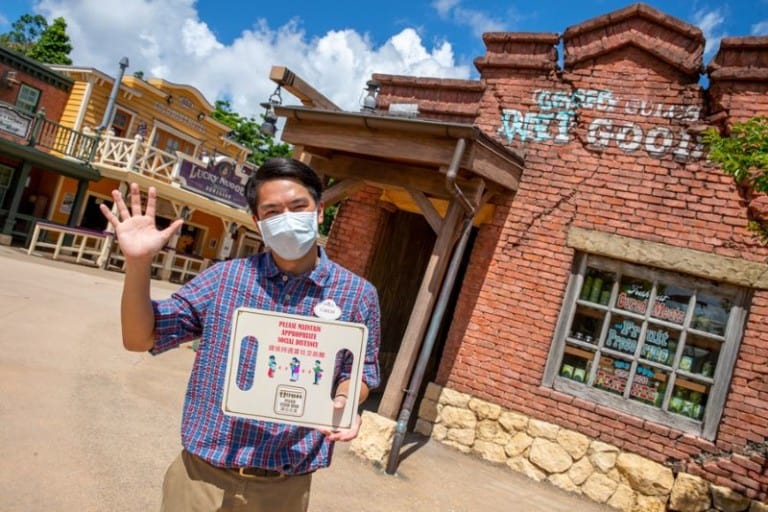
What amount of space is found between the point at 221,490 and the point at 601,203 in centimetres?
546

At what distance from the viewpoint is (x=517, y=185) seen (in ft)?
20.8

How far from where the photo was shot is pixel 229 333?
1.74m

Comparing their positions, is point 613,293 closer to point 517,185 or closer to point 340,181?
point 517,185

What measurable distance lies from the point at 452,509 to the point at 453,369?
2119 mm

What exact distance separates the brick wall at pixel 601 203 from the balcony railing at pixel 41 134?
46.4 ft

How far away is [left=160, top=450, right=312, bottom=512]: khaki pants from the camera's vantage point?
172 cm

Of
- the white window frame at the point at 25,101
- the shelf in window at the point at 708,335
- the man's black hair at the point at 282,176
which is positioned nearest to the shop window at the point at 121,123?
the white window frame at the point at 25,101

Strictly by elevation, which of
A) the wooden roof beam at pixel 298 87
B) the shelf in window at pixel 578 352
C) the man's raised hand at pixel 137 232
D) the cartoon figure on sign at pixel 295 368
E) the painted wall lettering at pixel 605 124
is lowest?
the cartoon figure on sign at pixel 295 368

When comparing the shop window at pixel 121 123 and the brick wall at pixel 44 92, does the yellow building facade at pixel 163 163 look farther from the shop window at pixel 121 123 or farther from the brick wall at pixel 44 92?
the brick wall at pixel 44 92

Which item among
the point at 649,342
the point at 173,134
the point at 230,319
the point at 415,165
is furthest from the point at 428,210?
the point at 173,134

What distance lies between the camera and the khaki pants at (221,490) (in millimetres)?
1720

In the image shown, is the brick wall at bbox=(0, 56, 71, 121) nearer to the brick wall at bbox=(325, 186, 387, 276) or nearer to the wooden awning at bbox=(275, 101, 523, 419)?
the brick wall at bbox=(325, 186, 387, 276)

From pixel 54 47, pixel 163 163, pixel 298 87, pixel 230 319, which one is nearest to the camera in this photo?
pixel 230 319

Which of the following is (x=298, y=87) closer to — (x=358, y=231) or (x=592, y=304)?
(x=358, y=231)
